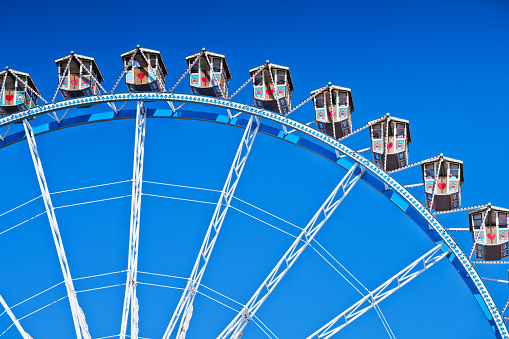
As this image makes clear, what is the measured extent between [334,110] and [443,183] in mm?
3634

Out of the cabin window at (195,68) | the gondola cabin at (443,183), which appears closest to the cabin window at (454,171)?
the gondola cabin at (443,183)

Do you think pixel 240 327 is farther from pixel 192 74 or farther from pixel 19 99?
pixel 19 99

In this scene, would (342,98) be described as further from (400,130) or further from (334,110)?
(400,130)

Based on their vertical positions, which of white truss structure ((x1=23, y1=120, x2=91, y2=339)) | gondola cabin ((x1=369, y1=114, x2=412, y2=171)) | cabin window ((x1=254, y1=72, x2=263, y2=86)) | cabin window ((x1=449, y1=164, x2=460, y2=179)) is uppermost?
cabin window ((x1=254, y1=72, x2=263, y2=86))

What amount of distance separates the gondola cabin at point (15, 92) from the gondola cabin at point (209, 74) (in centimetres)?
448

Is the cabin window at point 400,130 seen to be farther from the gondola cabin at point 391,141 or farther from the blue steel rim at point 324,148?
the blue steel rim at point 324,148

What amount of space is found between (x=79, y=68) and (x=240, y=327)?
858 centimetres

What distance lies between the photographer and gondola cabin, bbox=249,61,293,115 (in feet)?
67.7

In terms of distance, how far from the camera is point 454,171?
2091 cm

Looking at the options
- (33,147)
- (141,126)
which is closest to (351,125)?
(141,126)

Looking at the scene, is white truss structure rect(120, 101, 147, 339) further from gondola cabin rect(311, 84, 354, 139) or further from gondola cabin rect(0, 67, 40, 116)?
gondola cabin rect(311, 84, 354, 139)

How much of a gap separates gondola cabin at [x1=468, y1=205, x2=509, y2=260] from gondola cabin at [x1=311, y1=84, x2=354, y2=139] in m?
4.30

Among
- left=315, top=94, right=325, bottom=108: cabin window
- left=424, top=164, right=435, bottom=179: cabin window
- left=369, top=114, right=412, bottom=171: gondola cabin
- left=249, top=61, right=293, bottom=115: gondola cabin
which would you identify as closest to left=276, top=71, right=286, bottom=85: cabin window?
left=249, top=61, right=293, bottom=115: gondola cabin

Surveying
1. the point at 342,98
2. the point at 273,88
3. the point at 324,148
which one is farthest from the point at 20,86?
the point at 342,98
